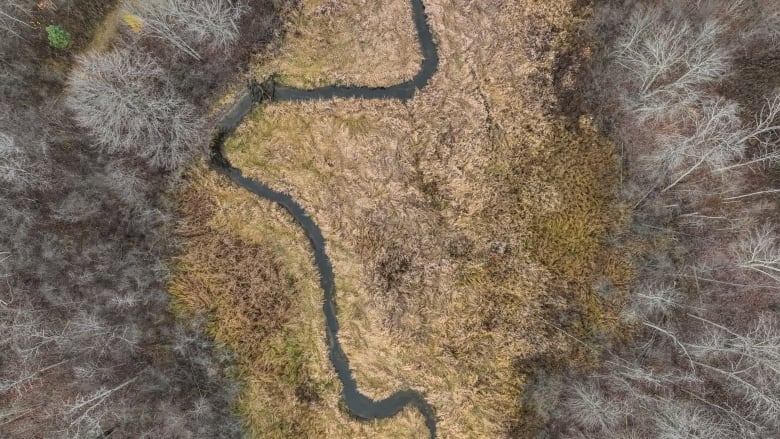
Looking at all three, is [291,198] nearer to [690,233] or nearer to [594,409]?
[594,409]

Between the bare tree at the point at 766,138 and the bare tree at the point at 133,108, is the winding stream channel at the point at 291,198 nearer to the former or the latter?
→ the bare tree at the point at 133,108

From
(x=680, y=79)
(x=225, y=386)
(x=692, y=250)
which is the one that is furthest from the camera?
(x=225, y=386)

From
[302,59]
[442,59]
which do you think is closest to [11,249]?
[302,59]

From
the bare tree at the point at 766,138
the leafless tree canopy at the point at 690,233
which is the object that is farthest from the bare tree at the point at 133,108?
the bare tree at the point at 766,138

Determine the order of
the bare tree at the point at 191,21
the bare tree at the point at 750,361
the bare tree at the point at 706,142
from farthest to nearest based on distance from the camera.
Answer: the bare tree at the point at 191,21, the bare tree at the point at 706,142, the bare tree at the point at 750,361

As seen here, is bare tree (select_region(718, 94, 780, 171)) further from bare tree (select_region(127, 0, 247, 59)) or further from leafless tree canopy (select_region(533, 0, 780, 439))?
bare tree (select_region(127, 0, 247, 59))

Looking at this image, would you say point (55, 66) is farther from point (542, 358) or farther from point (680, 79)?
point (680, 79)

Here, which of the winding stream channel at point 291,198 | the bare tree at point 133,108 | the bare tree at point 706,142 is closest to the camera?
the bare tree at point 706,142
